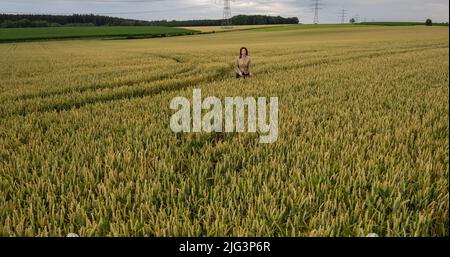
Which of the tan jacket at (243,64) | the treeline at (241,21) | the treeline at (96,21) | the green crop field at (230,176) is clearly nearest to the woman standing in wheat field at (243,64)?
the tan jacket at (243,64)

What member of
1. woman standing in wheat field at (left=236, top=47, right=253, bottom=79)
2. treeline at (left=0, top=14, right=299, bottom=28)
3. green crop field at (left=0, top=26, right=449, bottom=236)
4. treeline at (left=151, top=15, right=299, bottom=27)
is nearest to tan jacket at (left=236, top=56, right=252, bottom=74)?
woman standing in wheat field at (left=236, top=47, right=253, bottom=79)

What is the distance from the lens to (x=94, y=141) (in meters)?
4.90

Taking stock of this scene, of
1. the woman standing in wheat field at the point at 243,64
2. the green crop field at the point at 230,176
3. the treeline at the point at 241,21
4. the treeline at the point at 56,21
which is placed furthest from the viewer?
the treeline at the point at 241,21

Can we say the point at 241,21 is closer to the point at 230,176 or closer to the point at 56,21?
the point at 56,21

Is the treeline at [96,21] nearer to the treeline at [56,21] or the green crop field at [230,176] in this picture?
the treeline at [56,21]

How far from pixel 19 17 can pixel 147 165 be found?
468 feet

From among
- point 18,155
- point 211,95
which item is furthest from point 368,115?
point 18,155

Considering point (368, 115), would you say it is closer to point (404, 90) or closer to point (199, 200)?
point (404, 90)

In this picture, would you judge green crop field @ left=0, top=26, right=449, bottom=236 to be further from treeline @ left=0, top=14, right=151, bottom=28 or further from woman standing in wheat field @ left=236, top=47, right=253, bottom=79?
treeline @ left=0, top=14, right=151, bottom=28

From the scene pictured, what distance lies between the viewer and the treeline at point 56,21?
114 metres

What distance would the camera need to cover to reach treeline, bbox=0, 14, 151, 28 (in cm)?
11394

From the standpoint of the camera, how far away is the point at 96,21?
13850 cm
